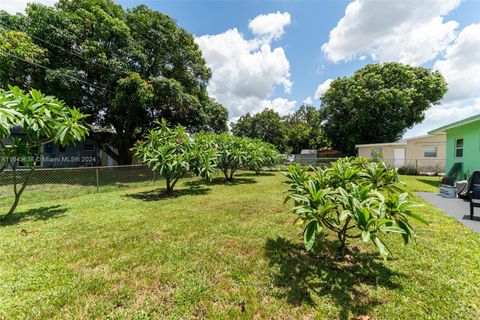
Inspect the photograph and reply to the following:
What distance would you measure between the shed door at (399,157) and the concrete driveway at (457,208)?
12.4m

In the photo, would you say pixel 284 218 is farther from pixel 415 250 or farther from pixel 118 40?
pixel 118 40

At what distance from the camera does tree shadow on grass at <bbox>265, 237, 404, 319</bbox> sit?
2.15m

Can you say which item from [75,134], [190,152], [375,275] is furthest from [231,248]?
[190,152]

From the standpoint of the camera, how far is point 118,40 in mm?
12492

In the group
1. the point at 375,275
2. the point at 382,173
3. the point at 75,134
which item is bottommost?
the point at 375,275

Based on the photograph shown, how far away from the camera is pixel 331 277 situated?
2.55 m

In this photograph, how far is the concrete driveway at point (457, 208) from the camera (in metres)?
4.49

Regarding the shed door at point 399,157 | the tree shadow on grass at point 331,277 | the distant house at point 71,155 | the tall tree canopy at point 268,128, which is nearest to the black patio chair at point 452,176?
the tree shadow on grass at point 331,277

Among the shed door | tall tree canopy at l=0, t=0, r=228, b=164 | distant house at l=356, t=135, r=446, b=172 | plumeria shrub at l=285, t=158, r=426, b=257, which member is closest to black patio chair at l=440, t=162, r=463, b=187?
plumeria shrub at l=285, t=158, r=426, b=257

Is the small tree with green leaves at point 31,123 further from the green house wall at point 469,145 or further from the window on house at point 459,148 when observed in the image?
the window on house at point 459,148

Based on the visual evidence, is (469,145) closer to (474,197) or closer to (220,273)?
(474,197)

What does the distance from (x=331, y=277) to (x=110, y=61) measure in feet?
46.3

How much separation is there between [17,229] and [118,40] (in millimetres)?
12120

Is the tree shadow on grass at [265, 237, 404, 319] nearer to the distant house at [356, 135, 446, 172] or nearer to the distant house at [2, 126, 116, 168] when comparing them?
the distant house at [356, 135, 446, 172]
